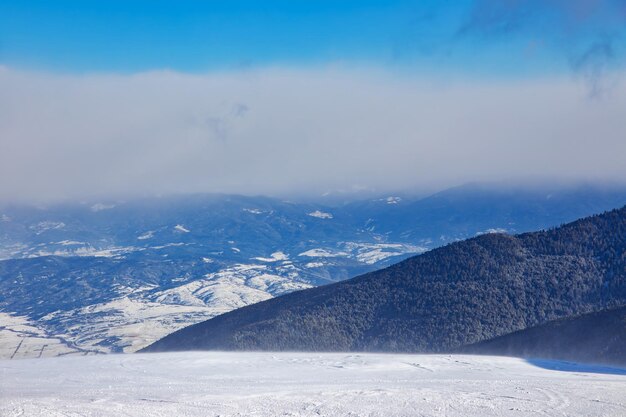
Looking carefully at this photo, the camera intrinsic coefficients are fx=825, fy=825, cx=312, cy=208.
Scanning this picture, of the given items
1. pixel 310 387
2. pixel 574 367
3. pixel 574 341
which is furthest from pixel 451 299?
pixel 310 387

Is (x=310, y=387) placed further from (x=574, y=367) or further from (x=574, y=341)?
(x=574, y=341)

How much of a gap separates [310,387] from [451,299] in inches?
2309

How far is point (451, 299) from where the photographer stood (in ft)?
356

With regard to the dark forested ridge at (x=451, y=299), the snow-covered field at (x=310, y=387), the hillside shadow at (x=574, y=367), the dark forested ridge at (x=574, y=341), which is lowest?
the snow-covered field at (x=310, y=387)

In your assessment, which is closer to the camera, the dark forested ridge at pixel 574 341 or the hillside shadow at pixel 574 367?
the hillside shadow at pixel 574 367

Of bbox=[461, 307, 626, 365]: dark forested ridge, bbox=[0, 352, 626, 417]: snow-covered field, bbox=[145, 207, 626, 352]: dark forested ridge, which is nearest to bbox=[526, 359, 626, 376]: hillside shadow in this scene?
bbox=[0, 352, 626, 417]: snow-covered field

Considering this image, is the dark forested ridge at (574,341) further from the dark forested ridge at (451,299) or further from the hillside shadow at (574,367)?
the dark forested ridge at (451,299)

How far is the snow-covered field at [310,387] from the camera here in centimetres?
4500

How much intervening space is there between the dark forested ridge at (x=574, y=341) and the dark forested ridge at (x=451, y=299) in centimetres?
1186

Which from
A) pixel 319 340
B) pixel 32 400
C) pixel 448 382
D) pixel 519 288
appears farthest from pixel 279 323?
pixel 32 400

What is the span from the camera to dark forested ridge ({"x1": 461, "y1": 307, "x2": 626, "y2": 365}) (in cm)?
7412

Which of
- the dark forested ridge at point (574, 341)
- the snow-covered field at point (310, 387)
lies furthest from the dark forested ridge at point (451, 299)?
the snow-covered field at point (310, 387)

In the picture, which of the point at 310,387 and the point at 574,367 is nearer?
the point at 310,387

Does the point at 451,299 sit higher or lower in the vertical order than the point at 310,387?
higher
